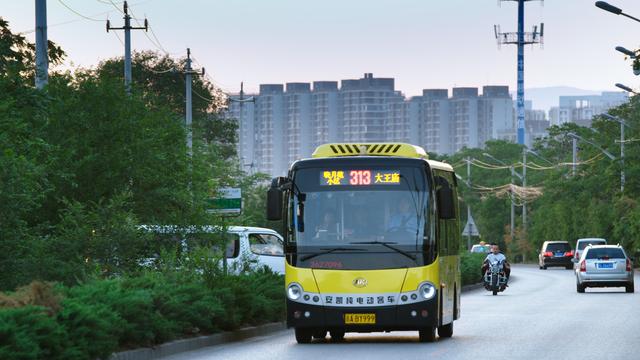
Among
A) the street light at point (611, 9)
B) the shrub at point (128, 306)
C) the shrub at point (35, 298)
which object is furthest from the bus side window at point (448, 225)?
the street light at point (611, 9)

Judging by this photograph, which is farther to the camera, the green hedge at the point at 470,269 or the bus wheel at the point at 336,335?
the green hedge at the point at 470,269

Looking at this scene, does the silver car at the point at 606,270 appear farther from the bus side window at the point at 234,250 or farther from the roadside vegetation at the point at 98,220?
the bus side window at the point at 234,250

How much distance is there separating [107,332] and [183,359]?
2.50 metres

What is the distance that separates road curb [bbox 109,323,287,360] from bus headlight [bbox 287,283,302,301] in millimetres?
1312

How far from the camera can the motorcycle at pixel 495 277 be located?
156 ft

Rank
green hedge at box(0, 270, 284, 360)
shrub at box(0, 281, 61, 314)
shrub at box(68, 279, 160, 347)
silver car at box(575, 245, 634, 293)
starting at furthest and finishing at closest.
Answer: silver car at box(575, 245, 634, 293) < shrub at box(68, 279, 160, 347) < shrub at box(0, 281, 61, 314) < green hedge at box(0, 270, 284, 360)

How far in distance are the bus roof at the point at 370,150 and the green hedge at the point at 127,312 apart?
2677 millimetres

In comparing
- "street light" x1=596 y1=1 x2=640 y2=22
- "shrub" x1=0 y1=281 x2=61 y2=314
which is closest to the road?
"shrub" x1=0 y1=281 x2=61 y2=314

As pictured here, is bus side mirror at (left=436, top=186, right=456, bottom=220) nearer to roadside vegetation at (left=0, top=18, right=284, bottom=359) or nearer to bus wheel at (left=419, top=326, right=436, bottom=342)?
bus wheel at (left=419, top=326, right=436, bottom=342)

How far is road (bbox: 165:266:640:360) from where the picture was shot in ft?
69.7

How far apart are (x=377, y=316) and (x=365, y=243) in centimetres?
107

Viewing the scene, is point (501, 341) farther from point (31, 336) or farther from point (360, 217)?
point (31, 336)

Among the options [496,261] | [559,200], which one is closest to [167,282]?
[496,261]

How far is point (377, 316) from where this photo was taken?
2322 centimetres
